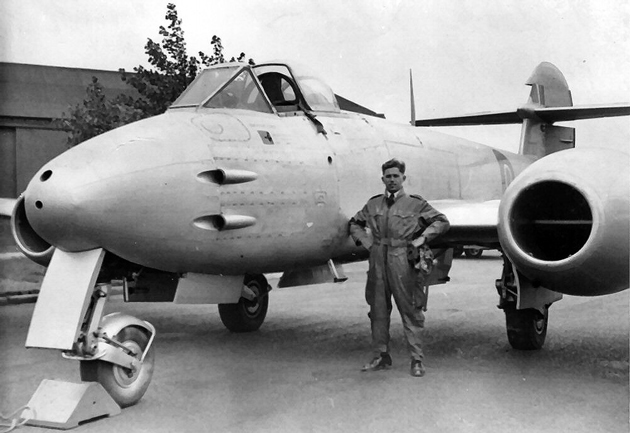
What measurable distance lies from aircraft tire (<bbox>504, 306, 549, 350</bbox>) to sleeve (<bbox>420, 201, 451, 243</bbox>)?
149 cm

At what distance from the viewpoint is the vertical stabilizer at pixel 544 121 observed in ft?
31.4

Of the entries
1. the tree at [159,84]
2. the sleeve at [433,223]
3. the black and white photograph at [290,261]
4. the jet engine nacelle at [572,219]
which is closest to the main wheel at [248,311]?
the black and white photograph at [290,261]

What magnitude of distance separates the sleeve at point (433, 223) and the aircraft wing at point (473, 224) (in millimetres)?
445

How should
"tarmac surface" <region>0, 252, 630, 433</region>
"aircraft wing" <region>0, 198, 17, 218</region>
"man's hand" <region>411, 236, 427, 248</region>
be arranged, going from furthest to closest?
"aircraft wing" <region>0, 198, 17, 218</region>
"man's hand" <region>411, 236, 427, 248</region>
"tarmac surface" <region>0, 252, 630, 433</region>

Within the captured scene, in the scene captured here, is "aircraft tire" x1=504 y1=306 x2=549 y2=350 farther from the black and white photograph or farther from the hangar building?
the hangar building

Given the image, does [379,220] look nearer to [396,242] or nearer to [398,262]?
[396,242]

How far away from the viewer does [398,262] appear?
5605 mm

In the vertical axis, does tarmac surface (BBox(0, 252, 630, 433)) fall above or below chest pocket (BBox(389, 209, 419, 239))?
below

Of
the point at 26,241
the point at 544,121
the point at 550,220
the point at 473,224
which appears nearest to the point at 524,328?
the point at 473,224

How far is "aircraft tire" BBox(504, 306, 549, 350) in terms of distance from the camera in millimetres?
6594

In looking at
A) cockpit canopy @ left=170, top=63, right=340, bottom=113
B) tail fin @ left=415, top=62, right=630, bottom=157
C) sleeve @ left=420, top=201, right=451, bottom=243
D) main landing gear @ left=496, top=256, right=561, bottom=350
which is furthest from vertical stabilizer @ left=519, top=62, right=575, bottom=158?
sleeve @ left=420, top=201, right=451, bottom=243

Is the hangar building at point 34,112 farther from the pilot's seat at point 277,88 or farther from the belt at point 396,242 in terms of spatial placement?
the belt at point 396,242

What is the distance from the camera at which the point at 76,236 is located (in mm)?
4512

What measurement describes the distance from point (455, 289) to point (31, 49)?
860 centimetres
